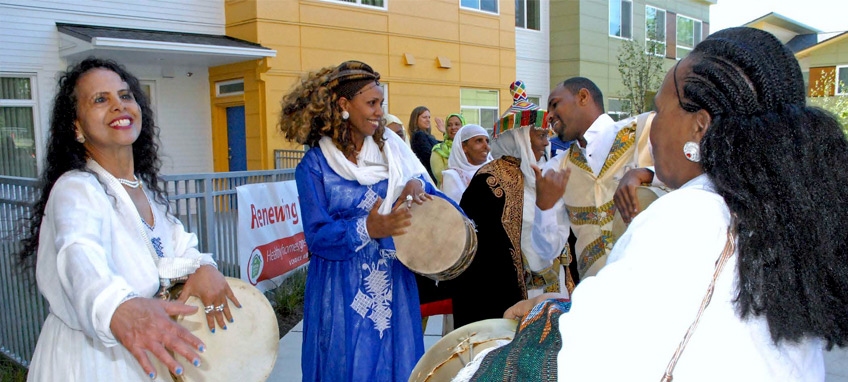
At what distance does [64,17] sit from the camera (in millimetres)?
10242

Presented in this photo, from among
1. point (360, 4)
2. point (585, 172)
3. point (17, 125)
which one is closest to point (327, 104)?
point (585, 172)

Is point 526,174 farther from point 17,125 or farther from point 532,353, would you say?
point 17,125

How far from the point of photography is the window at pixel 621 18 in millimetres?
19250

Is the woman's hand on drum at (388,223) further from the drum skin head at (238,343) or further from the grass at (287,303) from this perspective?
the grass at (287,303)

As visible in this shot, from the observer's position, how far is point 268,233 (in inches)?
229

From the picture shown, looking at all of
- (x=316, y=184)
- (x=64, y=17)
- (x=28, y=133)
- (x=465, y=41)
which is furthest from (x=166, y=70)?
(x=316, y=184)

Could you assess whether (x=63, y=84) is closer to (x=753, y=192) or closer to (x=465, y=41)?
(x=753, y=192)

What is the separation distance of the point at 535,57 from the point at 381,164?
622 inches

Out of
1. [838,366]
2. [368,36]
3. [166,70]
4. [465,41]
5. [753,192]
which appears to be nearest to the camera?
[753,192]

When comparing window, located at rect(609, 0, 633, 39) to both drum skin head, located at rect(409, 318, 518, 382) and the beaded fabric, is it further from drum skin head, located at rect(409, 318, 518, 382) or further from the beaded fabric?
the beaded fabric

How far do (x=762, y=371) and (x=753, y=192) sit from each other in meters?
0.35

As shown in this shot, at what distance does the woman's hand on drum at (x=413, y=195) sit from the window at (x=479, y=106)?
12812mm

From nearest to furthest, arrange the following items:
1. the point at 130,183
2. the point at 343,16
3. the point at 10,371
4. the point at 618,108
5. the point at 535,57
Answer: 1. the point at 130,183
2. the point at 10,371
3. the point at 343,16
4. the point at 535,57
5. the point at 618,108

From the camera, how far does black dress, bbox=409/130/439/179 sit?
8.16 metres
